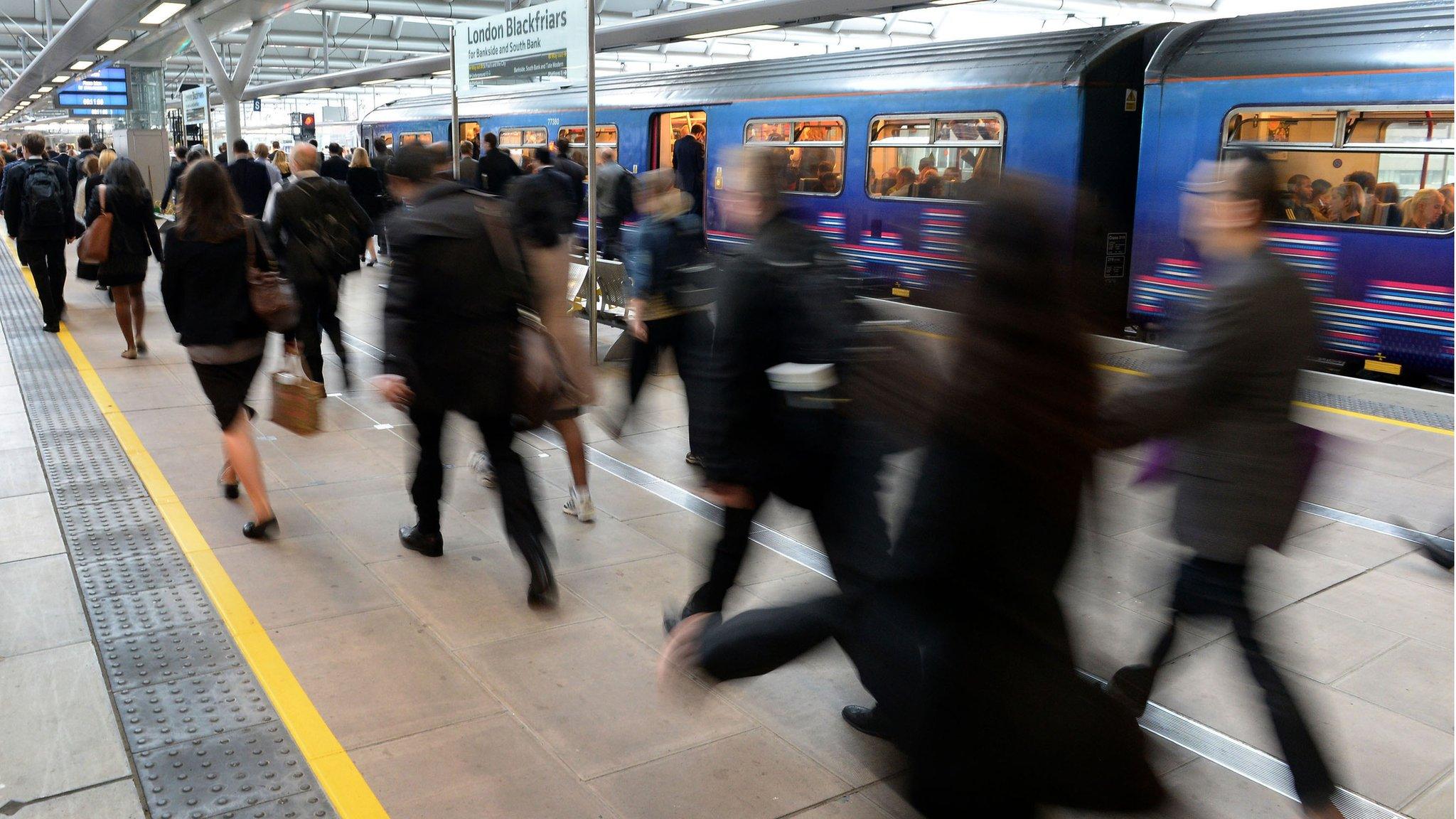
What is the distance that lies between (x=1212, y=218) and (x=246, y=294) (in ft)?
12.5

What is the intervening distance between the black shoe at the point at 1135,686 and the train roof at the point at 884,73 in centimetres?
712

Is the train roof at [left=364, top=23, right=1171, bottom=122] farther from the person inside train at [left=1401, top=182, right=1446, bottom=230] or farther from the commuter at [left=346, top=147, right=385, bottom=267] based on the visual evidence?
the commuter at [left=346, top=147, right=385, bottom=267]

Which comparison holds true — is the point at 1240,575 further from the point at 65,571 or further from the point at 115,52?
the point at 115,52

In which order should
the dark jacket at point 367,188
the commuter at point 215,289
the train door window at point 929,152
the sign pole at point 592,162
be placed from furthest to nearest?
the dark jacket at point 367,188
the train door window at point 929,152
the sign pole at point 592,162
the commuter at point 215,289

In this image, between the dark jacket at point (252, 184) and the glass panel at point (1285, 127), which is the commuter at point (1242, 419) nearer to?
the glass panel at point (1285, 127)

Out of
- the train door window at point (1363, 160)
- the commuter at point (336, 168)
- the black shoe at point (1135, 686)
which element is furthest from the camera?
the commuter at point (336, 168)

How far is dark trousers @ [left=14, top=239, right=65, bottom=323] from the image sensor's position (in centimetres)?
962

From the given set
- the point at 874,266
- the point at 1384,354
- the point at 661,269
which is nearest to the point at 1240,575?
the point at 661,269

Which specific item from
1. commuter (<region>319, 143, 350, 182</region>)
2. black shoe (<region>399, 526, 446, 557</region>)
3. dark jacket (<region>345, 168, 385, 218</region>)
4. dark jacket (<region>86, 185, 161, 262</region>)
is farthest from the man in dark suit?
black shoe (<region>399, 526, 446, 557</region>)

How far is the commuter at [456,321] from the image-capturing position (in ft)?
12.2

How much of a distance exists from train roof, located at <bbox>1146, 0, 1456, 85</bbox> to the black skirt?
736 cm

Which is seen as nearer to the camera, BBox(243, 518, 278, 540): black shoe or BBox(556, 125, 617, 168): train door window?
BBox(243, 518, 278, 540): black shoe

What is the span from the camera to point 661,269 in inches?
201

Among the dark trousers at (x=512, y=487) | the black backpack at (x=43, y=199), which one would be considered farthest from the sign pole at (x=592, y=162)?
the black backpack at (x=43, y=199)
